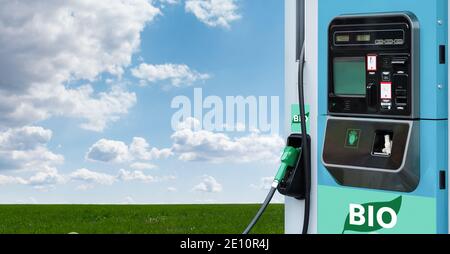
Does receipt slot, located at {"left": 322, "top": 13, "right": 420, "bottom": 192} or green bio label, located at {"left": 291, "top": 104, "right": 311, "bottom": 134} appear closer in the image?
receipt slot, located at {"left": 322, "top": 13, "right": 420, "bottom": 192}

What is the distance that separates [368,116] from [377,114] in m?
0.05

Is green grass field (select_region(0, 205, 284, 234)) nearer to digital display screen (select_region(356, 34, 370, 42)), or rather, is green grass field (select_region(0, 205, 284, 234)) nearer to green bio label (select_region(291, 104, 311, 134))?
green bio label (select_region(291, 104, 311, 134))

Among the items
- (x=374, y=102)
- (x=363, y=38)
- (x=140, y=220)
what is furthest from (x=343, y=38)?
(x=140, y=220)

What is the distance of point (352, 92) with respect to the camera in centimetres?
365

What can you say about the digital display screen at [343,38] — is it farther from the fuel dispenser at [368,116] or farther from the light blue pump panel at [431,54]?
the light blue pump panel at [431,54]

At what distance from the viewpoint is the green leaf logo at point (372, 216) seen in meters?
3.53

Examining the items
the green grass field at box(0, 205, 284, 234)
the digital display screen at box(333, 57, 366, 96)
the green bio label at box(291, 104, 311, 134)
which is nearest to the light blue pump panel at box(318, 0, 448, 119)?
the digital display screen at box(333, 57, 366, 96)

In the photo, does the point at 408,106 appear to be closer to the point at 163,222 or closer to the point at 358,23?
the point at 358,23

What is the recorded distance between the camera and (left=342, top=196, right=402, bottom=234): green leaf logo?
3.53m

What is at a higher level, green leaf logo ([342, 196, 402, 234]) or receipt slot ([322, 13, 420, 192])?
receipt slot ([322, 13, 420, 192])

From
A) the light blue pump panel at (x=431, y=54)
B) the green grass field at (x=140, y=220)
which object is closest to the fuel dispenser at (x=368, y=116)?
the light blue pump panel at (x=431, y=54)

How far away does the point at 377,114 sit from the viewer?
3.54 m

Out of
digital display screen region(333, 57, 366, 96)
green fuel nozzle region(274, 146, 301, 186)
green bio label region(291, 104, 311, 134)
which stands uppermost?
digital display screen region(333, 57, 366, 96)

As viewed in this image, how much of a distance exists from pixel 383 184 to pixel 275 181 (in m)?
0.63
